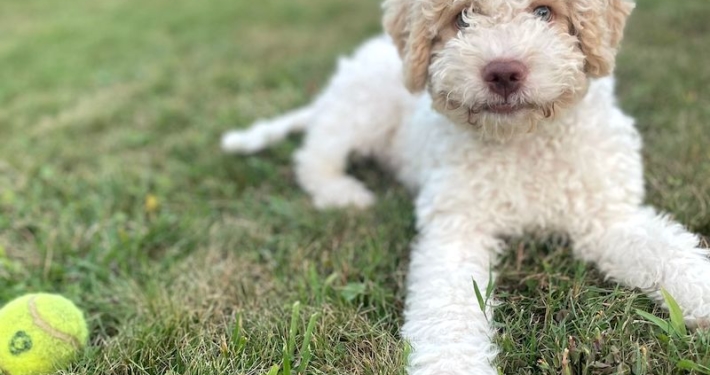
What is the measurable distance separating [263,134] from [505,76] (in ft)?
8.18

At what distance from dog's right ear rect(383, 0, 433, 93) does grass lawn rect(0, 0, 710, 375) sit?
2.86ft

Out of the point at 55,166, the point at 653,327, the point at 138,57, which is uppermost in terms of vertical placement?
the point at 653,327

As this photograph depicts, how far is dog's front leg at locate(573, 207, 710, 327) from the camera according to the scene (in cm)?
228

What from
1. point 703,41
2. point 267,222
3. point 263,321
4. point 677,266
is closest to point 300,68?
point 267,222

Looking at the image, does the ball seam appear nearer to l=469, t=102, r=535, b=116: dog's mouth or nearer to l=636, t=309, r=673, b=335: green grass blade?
l=469, t=102, r=535, b=116: dog's mouth

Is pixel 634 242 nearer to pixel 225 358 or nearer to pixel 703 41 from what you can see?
pixel 225 358

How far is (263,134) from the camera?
4520mm

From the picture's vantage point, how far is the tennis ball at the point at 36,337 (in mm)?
2330

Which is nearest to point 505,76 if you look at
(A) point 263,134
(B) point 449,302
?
(B) point 449,302

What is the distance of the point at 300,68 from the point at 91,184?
8.94ft

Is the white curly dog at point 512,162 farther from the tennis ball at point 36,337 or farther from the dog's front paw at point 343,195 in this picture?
the tennis ball at point 36,337

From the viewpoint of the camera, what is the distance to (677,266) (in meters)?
2.39

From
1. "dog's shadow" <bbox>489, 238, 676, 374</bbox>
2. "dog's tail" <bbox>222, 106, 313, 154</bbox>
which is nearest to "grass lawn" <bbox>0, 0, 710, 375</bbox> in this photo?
"dog's shadow" <bbox>489, 238, 676, 374</bbox>

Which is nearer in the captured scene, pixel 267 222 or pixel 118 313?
pixel 118 313
